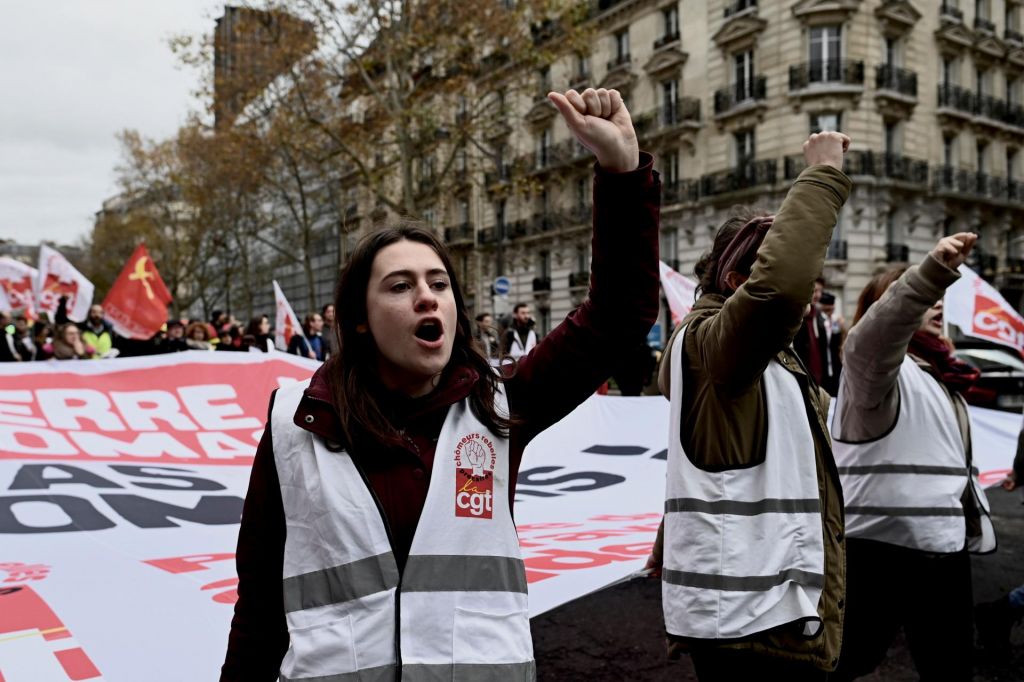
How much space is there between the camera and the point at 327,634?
1613 mm

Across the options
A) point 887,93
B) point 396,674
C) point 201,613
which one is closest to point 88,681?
point 201,613

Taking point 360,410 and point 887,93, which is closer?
point 360,410

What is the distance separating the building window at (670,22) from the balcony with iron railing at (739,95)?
12.4 feet

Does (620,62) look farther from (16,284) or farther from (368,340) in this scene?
(368,340)

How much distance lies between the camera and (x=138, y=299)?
10.2 m

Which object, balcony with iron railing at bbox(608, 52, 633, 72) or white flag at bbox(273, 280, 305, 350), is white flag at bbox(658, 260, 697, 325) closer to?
white flag at bbox(273, 280, 305, 350)

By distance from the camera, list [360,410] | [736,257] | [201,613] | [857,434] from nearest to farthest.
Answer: [360,410]
[736,257]
[201,613]
[857,434]

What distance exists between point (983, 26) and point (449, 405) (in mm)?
38633

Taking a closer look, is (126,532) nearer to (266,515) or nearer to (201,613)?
(201,613)

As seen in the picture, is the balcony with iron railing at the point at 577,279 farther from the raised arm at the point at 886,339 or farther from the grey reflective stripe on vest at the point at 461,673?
the grey reflective stripe on vest at the point at 461,673

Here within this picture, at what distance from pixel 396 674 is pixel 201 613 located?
5.17 feet

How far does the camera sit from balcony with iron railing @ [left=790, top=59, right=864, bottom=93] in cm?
3014

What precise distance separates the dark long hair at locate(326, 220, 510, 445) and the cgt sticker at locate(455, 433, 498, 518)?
47mm

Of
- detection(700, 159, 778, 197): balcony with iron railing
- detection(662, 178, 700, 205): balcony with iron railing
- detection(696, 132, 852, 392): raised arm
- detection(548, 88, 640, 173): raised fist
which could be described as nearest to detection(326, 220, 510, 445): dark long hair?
detection(548, 88, 640, 173): raised fist
